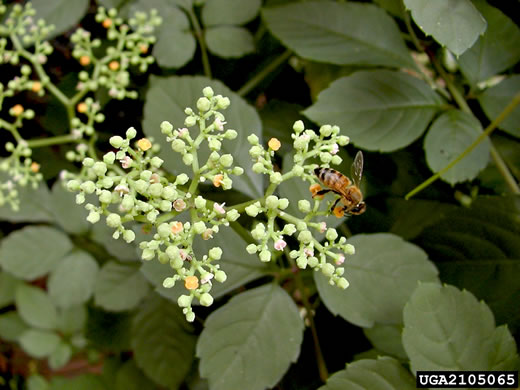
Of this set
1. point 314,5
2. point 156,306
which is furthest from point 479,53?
point 156,306

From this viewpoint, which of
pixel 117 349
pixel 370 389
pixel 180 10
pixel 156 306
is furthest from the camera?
pixel 117 349

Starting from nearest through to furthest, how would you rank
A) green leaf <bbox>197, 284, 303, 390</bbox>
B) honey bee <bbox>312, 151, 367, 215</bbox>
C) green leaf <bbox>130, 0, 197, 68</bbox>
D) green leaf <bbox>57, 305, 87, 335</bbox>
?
honey bee <bbox>312, 151, 367, 215</bbox> < green leaf <bbox>197, 284, 303, 390</bbox> < green leaf <bbox>130, 0, 197, 68</bbox> < green leaf <bbox>57, 305, 87, 335</bbox>

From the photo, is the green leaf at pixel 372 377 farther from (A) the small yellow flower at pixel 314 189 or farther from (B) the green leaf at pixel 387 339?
(A) the small yellow flower at pixel 314 189

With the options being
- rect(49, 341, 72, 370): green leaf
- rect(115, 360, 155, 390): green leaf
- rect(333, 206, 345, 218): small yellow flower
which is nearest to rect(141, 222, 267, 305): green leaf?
rect(333, 206, 345, 218): small yellow flower

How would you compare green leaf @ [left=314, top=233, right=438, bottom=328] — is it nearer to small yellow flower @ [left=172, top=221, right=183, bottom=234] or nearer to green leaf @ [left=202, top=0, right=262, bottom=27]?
small yellow flower @ [left=172, top=221, right=183, bottom=234]

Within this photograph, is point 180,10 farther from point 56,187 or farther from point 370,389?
point 370,389

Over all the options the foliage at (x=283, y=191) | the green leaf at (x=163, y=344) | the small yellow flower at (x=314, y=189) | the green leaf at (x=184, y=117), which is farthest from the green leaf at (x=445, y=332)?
the green leaf at (x=163, y=344)
